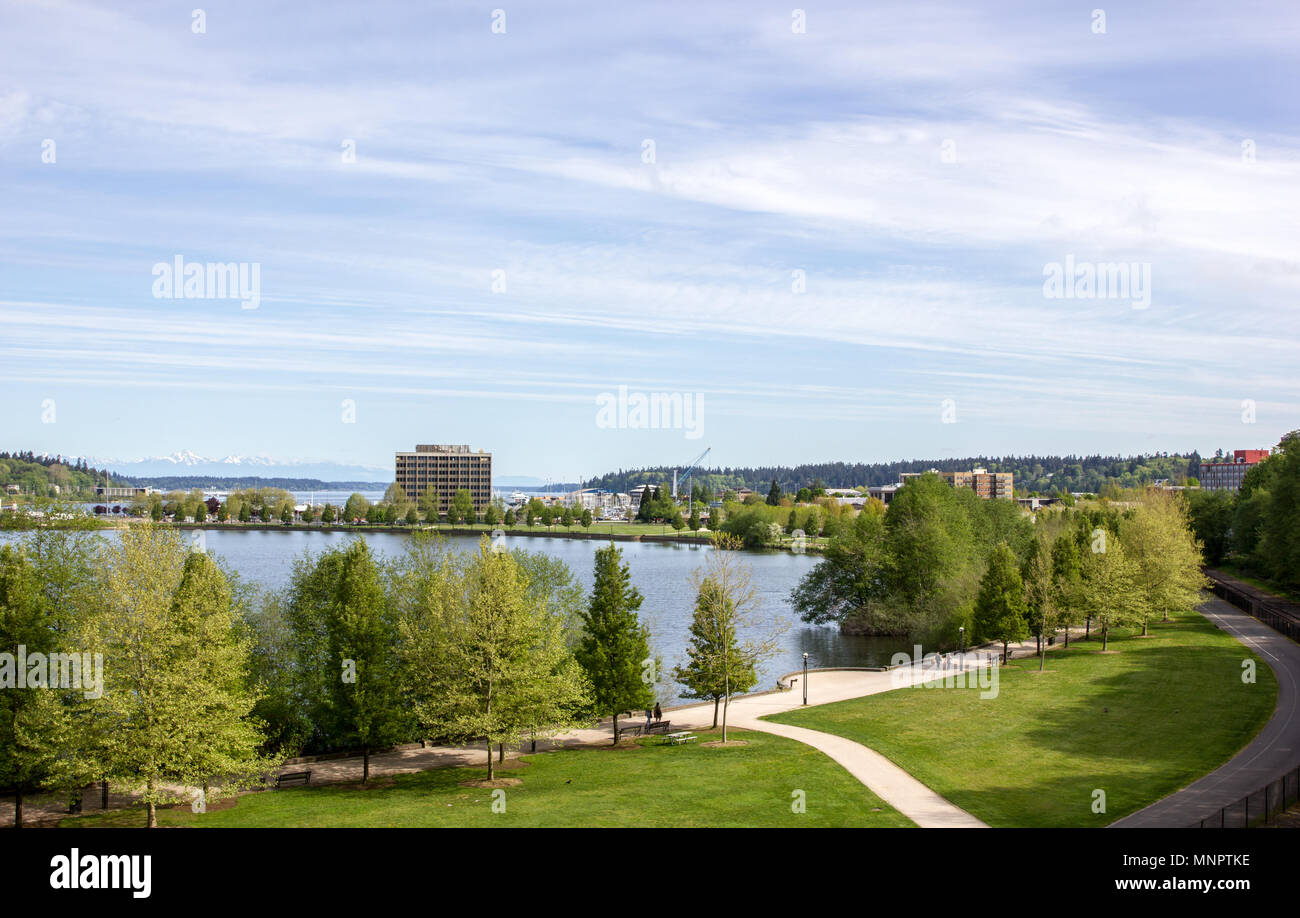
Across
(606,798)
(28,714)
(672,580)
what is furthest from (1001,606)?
(672,580)

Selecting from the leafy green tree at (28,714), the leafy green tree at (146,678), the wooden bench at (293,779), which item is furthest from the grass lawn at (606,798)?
the leafy green tree at (28,714)

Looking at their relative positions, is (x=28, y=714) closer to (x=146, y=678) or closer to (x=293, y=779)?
(x=146, y=678)

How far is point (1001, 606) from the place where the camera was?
167 ft

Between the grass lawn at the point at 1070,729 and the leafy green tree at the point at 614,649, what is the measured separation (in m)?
6.37

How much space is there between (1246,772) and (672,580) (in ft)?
245

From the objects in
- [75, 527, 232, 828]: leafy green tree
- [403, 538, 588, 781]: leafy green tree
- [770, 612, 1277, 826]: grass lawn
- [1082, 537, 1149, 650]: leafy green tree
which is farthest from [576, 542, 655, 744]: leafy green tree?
[1082, 537, 1149, 650]: leafy green tree

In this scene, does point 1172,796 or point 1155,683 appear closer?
point 1172,796

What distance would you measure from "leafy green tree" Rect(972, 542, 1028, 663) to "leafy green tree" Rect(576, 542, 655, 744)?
23.2m

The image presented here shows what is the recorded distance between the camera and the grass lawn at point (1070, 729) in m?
26.3

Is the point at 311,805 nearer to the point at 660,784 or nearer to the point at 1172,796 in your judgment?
the point at 660,784
